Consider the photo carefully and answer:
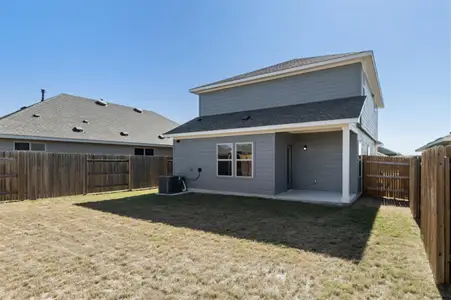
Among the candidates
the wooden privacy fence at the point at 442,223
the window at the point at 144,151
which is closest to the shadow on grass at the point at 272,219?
the wooden privacy fence at the point at 442,223

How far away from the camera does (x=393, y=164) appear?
1000 cm

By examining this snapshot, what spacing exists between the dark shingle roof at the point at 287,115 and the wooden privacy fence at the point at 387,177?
275cm

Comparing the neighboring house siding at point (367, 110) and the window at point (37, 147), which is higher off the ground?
the neighboring house siding at point (367, 110)

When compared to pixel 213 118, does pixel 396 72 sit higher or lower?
higher

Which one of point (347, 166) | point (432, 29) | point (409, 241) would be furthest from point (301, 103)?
point (409, 241)

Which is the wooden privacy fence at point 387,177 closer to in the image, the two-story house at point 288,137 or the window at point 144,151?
the two-story house at point 288,137

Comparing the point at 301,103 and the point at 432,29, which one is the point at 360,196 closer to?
the point at 301,103

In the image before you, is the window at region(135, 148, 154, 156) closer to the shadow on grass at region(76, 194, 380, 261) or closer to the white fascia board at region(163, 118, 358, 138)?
the white fascia board at region(163, 118, 358, 138)

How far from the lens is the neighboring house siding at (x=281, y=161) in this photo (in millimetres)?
9867

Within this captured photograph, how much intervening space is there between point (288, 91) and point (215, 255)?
9.18 meters

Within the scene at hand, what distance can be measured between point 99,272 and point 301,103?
392 inches

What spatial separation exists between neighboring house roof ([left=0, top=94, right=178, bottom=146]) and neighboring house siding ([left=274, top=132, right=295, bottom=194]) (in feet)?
30.6

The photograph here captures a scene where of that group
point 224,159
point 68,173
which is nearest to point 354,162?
point 224,159

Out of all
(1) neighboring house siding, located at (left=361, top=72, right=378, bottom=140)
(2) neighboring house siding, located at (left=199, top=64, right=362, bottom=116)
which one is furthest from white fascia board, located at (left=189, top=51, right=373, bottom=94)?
(1) neighboring house siding, located at (left=361, top=72, right=378, bottom=140)
